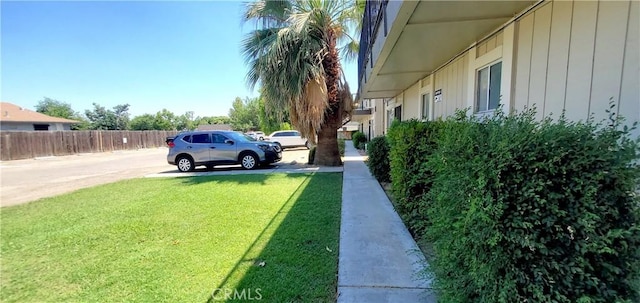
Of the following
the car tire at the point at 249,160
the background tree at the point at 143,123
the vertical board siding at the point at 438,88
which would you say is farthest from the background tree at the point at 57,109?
the vertical board siding at the point at 438,88

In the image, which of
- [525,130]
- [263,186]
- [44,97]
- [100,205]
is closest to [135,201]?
[100,205]

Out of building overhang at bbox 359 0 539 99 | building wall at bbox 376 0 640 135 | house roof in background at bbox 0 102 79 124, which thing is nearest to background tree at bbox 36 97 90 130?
house roof in background at bbox 0 102 79 124

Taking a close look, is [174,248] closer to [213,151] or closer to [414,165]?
[414,165]

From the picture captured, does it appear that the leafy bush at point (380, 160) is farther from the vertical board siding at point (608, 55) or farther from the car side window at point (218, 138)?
the car side window at point (218, 138)

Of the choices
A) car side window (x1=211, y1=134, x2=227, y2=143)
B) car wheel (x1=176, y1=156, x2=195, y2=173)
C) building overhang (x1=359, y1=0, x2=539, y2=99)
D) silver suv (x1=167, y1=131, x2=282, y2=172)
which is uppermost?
building overhang (x1=359, y1=0, x2=539, y2=99)

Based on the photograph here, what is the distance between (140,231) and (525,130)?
16.3ft

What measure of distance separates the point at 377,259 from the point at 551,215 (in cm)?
190

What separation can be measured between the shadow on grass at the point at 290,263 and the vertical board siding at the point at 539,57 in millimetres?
2780

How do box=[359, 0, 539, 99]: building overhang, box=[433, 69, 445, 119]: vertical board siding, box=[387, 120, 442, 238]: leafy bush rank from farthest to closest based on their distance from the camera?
1. box=[433, 69, 445, 119]: vertical board siding
2. box=[387, 120, 442, 238]: leafy bush
3. box=[359, 0, 539, 99]: building overhang

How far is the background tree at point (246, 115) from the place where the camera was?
5911 cm

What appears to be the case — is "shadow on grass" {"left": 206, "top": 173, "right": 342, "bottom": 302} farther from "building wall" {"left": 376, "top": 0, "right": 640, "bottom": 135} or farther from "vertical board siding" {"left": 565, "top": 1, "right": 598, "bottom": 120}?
"vertical board siding" {"left": 565, "top": 1, "right": 598, "bottom": 120}

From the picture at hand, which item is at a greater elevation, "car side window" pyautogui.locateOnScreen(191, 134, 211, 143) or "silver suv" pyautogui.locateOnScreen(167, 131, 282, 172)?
"car side window" pyautogui.locateOnScreen(191, 134, 211, 143)

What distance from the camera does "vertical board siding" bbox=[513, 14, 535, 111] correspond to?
116 inches

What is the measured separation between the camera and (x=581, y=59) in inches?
88.6
